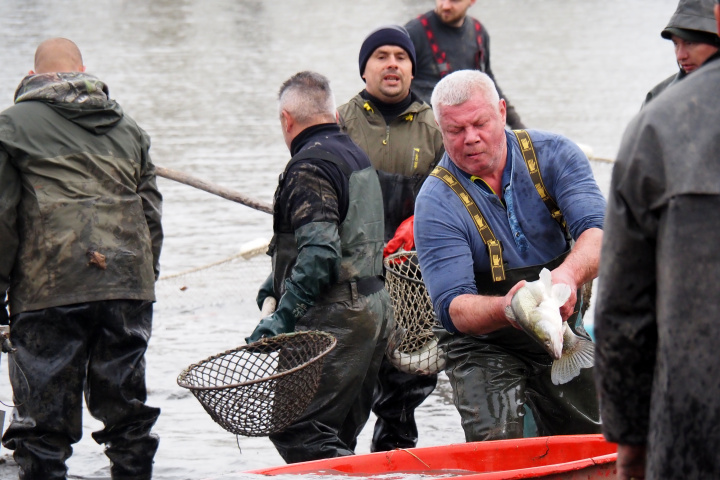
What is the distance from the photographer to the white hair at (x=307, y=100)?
5172mm

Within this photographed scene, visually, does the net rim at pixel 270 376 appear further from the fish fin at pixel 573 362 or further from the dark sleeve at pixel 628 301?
the dark sleeve at pixel 628 301

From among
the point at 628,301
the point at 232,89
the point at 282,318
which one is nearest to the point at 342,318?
the point at 282,318

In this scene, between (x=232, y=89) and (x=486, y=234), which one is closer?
(x=486, y=234)

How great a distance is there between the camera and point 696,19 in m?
5.24

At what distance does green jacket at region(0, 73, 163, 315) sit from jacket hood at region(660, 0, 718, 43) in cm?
271

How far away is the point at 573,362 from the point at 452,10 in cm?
355

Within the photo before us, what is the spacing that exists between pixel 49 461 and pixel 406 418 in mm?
1889

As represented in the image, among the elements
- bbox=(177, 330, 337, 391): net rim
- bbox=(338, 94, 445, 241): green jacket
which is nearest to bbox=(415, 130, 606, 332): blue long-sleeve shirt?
bbox=(177, 330, 337, 391): net rim

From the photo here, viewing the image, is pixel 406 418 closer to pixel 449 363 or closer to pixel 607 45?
pixel 449 363

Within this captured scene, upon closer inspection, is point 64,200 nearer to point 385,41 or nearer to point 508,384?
point 385,41

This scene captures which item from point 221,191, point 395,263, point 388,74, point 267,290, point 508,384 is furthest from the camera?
point 221,191

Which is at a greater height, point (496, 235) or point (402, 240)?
point (496, 235)

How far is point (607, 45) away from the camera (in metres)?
27.5

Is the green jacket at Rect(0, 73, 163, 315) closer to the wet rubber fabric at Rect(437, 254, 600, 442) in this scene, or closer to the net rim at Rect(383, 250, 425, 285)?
the net rim at Rect(383, 250, 425, 285)
